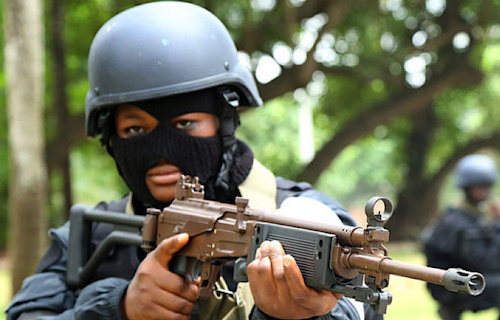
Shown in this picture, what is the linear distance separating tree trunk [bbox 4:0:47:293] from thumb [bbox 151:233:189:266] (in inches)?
187

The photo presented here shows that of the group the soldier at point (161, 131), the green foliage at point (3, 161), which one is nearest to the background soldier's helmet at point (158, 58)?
the soldier at point (161, 131)

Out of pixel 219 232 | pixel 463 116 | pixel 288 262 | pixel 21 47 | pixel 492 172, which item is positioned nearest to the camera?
pixel 288 262

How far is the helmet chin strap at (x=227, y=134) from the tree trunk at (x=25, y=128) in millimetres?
4397

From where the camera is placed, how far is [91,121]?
9.05ft

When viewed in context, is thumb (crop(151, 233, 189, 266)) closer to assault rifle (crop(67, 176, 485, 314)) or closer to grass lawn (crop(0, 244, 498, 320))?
assault rifle (crop(67, 176, 485, 314))

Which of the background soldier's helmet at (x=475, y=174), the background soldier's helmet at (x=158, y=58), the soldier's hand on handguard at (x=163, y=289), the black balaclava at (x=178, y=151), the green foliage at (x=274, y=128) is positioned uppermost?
the green foliage at (x=274, y=128)

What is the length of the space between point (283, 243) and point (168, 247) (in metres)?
0.48

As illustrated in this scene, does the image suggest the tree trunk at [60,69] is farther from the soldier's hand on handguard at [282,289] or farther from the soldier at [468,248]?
the soldier's hand on handguard at [282,289]

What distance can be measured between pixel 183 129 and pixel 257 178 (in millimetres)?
316

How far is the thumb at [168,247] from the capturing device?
2176 millimetres

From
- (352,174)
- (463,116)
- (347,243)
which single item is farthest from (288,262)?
(352,174)

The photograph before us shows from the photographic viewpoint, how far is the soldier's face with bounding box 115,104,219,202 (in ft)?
8.19

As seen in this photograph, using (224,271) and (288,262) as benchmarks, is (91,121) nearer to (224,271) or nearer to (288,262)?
(224,271)

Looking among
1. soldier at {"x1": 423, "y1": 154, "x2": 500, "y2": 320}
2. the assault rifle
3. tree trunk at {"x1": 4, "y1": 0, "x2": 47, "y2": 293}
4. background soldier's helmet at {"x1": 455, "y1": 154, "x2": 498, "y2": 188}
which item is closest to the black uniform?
soldier at {"x1": 423, "y1": 154, "x2": 500, "y2": 320}
